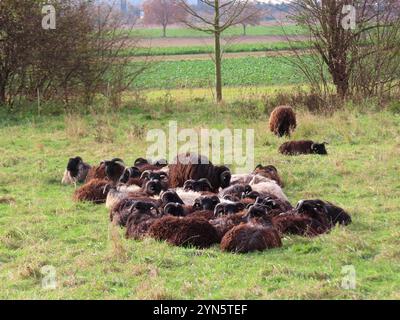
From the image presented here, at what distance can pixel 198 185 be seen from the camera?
11.0 m

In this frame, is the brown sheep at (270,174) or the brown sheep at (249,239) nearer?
the brown sheep at (249,239)

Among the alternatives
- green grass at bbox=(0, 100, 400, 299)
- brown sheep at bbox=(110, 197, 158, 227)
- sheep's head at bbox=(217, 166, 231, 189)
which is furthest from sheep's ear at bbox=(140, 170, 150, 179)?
brown sheep at bbox=(110, 197, 158, 227)

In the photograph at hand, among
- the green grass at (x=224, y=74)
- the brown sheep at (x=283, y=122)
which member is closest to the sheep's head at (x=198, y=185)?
the brown sheep at (x=283, y=122)

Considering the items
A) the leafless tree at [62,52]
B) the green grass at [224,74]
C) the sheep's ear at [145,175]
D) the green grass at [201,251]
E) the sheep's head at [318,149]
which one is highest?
the leafless tree at [62,52]

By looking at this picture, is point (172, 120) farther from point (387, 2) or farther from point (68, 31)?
point (387, 2)

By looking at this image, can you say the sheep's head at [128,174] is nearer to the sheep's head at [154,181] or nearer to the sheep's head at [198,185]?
the sheep's head at [154,181]

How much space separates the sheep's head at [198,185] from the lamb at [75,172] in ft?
8.65

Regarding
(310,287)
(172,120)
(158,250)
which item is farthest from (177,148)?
(310,287)

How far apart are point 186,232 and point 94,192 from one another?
3.16m

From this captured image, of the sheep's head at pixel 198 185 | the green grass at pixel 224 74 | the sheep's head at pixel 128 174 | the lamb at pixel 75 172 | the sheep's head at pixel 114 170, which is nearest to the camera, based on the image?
the sheep's head at pixel 198 185

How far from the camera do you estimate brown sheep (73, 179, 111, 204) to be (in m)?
11.3

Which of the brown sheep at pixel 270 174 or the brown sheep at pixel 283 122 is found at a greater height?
the brown sheep at pixel 283 122

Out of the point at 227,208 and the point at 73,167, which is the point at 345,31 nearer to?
the point at 73,167

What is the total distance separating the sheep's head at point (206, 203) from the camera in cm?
971
